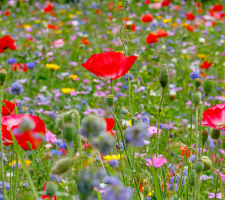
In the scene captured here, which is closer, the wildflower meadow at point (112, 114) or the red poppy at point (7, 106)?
the wildflower meadow at point (112, 114)

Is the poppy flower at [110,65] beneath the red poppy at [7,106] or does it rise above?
above

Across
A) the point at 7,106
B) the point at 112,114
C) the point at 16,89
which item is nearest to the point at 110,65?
the point at 112,114

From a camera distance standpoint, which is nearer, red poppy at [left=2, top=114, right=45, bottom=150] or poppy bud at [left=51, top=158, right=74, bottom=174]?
poppy bud at [left=51, top=158, right=74, bottom=174]

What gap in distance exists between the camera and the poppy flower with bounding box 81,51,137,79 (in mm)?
770

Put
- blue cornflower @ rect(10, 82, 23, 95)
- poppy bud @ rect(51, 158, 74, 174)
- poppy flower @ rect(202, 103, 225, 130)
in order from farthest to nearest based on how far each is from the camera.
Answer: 1. blue cornflower @ rect(10, 82, 23, 95)
2. poppy flower @ rect(202, 103, 225, 130)
3. poppy bud @ rect(51, 158, 74, 174)

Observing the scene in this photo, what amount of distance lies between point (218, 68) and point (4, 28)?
2915 millimetres

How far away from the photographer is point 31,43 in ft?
11.2

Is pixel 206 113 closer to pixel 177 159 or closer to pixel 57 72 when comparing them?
pixel 177 159

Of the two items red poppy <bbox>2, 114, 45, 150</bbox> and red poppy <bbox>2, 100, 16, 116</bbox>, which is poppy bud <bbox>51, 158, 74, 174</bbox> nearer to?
red poppy <bbox>2, 114, 45, 150</bbox>

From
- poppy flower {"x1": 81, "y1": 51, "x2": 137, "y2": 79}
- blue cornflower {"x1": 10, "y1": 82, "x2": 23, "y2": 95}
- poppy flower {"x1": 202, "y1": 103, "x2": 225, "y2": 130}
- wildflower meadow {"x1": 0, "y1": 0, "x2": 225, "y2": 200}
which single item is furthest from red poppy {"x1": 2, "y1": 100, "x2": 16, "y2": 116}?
poppy flower {"x1": 202, "y1": 103, "x2": 225, "y2": 130}

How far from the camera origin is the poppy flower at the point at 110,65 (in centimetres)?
77

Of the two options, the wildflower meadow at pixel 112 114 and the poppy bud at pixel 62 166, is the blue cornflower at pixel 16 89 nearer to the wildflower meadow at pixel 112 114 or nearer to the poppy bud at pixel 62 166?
the wildflower meadow at pixel 112 114

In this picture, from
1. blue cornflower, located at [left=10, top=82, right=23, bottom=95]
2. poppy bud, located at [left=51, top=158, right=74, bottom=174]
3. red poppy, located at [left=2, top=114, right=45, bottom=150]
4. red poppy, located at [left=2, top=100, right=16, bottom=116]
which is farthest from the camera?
blue cornflower, located at [left=10, top=82, right=23, bottom=95]

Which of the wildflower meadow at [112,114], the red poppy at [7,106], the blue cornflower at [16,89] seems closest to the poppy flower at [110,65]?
the wildflower meadow at [112,114]
